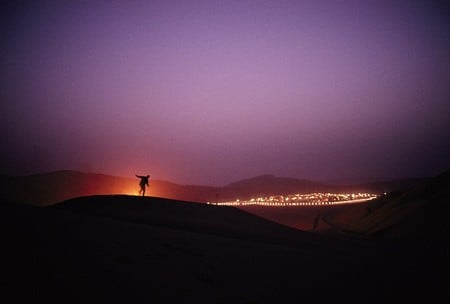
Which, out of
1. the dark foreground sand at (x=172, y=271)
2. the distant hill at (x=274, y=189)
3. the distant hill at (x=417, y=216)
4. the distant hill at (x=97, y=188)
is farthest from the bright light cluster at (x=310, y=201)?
the dark foreground sand at (x=172, y=271)

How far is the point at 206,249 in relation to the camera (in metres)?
5.63

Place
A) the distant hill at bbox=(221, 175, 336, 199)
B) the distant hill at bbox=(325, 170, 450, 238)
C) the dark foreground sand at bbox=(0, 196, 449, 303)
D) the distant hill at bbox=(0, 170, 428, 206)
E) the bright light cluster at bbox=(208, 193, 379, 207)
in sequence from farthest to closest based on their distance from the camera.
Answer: the distant hill at bbox=(221, 175, 336, 199) → the distant hill at bbox=(0, 170, 428, 206) → the bright light cluster at bbox=(208, 193, 379, 207) → the distant hill at bbox=(325, 170, 450, 238) → the dark foreground sand at bbox=(0, 196, 449, 303)

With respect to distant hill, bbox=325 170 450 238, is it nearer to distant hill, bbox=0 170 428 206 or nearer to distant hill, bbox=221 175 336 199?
distant hill, bbox=0 170 428 206

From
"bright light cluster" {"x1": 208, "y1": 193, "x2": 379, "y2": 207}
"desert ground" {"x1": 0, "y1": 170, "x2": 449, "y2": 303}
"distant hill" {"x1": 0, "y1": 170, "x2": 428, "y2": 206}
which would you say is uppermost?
"distant hill" {"x1": 0, "y1": 170, "x2": 428, "y2": 206}

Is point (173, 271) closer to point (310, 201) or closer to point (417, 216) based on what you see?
point (417, 216)

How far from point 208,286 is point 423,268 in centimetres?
576

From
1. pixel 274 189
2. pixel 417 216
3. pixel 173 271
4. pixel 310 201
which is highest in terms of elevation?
pixel 274 189

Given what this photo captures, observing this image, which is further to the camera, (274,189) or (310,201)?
(274,189)

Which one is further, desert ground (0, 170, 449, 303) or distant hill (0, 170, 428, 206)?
distant hill (0, 170, 428, 206)

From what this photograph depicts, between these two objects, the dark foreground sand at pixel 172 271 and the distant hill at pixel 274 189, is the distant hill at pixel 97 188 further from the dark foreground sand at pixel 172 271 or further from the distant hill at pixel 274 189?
the dark foreground sand at pixel 172 271

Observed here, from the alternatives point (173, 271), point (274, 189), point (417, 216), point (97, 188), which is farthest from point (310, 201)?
point (97, 188)

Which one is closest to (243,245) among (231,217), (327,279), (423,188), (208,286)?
(327,279)

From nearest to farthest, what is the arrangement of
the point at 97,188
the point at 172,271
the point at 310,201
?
the point at 172,271
the point at 310,201
the point at 97,188

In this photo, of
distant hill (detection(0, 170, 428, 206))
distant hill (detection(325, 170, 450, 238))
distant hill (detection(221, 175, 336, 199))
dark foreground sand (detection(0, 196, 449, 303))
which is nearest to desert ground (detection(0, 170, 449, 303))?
dark foreground sand (detection(0, 196, 449, 303))
